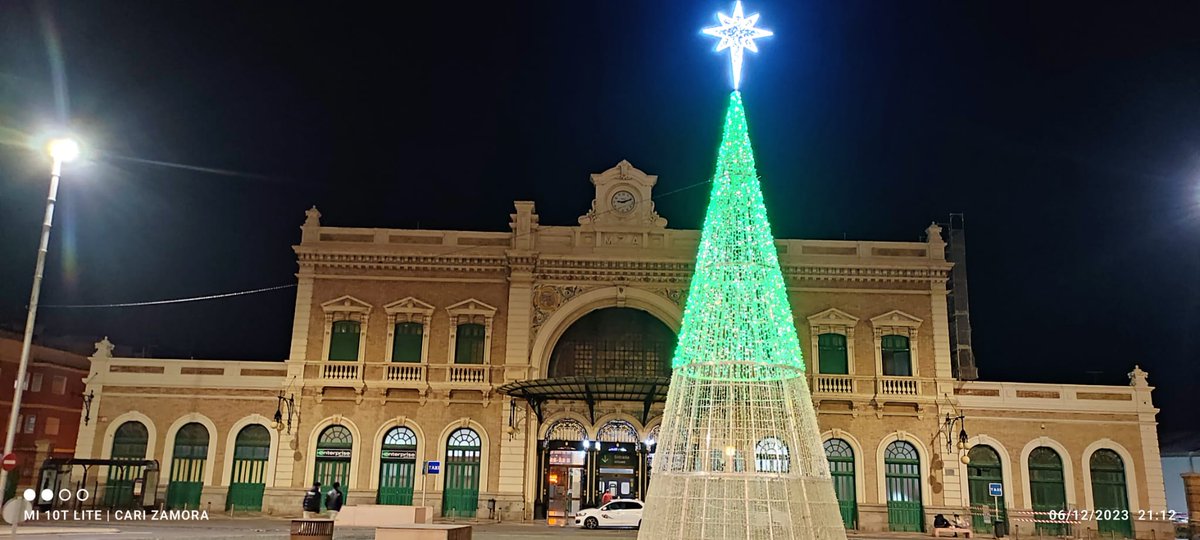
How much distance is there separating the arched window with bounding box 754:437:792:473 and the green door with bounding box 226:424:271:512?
955 inches

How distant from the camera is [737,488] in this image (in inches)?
613

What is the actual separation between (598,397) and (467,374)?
216 inches

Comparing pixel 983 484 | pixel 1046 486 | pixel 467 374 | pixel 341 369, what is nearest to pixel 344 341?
pixel 341 369

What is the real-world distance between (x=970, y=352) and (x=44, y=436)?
4645cm

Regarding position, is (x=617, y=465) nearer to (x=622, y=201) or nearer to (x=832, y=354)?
(x=832, y=354)

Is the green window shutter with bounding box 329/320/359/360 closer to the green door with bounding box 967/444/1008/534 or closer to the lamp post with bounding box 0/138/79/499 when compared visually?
the lamp post with bounding box 0/138/79/499

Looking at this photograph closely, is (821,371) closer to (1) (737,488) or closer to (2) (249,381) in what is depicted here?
(1) (737,488)

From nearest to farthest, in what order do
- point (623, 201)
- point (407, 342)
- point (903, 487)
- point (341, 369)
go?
point (903, 487) → point (341, 369) → point (407, 342) → point (623, 201)

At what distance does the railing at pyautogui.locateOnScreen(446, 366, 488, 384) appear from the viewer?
3491cm

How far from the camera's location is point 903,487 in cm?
3431

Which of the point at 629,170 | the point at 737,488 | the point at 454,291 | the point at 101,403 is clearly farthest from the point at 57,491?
the point at 737,488

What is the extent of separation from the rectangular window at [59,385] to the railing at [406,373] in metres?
22.9

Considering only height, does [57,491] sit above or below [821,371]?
below

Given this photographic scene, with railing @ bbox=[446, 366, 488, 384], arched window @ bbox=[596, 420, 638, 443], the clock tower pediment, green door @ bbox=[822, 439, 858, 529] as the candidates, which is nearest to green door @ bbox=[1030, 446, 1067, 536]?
green door @ bbox=[822, 439, 858, 529]
